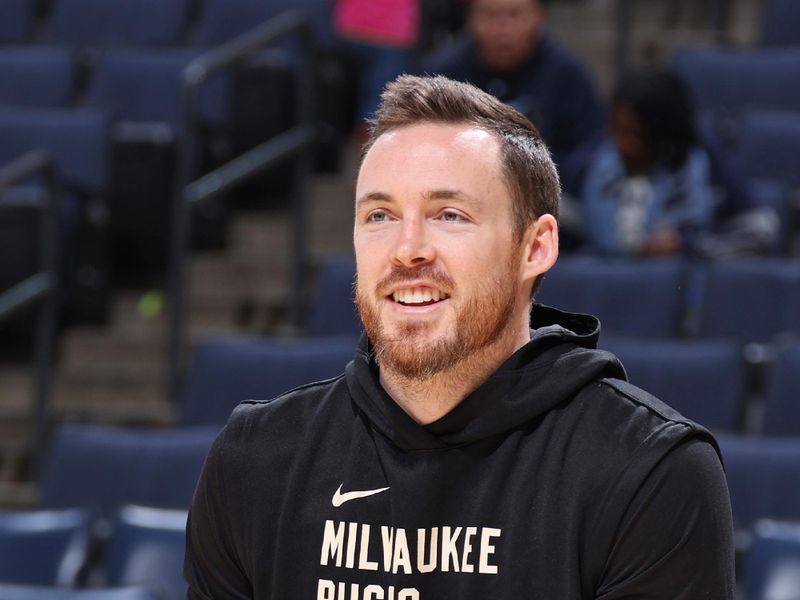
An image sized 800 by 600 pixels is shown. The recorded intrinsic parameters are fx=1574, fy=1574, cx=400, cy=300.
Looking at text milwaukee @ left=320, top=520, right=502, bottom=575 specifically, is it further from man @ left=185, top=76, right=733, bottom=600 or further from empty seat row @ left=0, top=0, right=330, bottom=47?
empty seat row @ left=0, top=0, right=330, bottom=47

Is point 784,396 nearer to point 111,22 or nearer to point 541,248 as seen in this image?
point 541,248

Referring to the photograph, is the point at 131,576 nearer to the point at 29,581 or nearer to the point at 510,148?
the point at 29,581

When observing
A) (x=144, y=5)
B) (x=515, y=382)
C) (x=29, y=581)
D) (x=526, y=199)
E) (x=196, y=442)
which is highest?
(x=144, y=5)

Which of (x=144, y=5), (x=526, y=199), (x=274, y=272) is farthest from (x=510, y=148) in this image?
(x=144, y=5)

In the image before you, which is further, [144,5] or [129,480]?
[144,5]

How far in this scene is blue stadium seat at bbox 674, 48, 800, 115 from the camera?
15.9 ft

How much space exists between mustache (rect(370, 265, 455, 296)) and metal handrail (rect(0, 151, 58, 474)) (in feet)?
9.13

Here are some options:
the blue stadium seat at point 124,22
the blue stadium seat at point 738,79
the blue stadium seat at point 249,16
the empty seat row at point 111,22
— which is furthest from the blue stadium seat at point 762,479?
the blue stadium seat at point 124,22

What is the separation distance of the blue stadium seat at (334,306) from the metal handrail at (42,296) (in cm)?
68

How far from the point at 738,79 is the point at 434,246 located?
3813mm

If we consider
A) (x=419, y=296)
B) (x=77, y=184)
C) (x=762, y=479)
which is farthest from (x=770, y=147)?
(x=419, y=296)

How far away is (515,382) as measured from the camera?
52.2 inches

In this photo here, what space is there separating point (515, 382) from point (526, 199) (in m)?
0.16

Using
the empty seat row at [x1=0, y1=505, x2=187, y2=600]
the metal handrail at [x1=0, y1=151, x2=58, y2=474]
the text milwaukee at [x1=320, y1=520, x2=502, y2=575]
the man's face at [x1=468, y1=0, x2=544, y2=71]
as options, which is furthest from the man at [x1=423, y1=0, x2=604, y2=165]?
the text milwaukee at [x1=320, y1=520, x2=502, y2=575]
